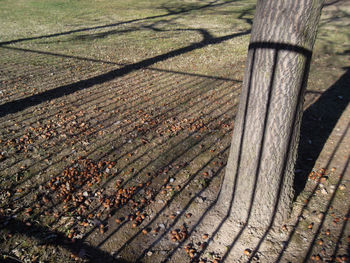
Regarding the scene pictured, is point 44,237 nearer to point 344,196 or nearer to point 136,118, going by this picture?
point 136,118

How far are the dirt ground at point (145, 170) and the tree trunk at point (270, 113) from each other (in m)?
0.32

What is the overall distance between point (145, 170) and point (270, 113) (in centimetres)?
205

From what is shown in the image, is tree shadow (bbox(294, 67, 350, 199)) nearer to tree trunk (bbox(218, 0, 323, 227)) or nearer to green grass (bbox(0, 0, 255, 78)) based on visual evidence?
Answer: tree trunk (bbox(218, 0, 323, 227))

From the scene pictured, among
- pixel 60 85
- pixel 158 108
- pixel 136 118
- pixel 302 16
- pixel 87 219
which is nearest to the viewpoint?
→ pixel 302 16

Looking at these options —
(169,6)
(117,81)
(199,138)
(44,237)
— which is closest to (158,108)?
(199,138)

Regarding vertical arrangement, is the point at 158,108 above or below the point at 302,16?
below

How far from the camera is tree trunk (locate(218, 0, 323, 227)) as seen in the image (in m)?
2.42

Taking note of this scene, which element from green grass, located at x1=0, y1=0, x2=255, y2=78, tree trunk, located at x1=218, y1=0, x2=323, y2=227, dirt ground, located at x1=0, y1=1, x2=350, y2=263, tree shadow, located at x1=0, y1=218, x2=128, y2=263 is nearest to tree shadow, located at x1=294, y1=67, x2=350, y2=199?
dirt ground, located at x1=0, y1=1, x2=350, y2=263

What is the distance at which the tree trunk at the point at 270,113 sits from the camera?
242cm

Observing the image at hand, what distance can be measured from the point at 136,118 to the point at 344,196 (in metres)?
3.57

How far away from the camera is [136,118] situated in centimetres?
550

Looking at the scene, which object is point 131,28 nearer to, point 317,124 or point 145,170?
point 317,124

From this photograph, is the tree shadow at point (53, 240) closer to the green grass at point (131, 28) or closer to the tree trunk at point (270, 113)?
the tree trunk at point (270, 113)

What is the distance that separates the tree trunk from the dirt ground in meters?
0.32
